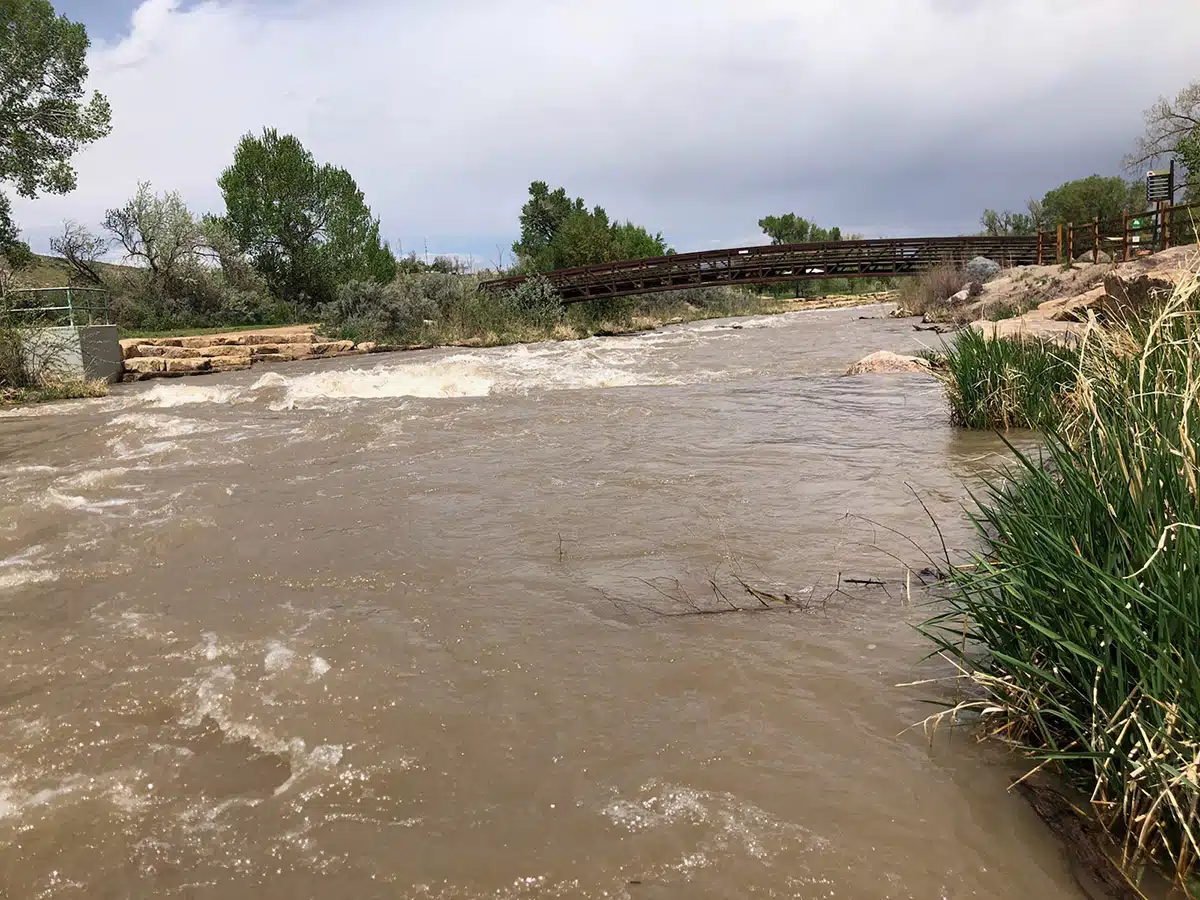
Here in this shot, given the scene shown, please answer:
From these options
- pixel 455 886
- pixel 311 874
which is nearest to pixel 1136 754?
pixel 455 886

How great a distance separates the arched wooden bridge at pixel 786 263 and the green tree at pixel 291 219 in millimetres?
11057

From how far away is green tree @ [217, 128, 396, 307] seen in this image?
4088 cm

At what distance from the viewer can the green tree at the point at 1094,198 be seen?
6347cm

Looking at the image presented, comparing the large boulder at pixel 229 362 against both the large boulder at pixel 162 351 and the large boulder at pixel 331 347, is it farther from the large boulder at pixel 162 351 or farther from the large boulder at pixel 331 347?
the large boulder at pixel 331 347

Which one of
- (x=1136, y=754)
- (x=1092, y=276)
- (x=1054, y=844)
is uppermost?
(x=1092, y=276)

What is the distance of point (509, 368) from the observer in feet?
63.5

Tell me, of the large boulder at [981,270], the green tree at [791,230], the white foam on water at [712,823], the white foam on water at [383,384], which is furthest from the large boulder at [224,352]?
the green tree at [791,230]

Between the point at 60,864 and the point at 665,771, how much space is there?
1.95 m

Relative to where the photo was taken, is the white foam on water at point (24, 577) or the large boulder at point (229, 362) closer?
the white foam on water at point (24, 577)

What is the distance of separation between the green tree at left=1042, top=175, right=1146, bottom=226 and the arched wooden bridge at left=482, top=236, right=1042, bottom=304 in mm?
29007

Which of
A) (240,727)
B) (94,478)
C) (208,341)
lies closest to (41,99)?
(208,341)

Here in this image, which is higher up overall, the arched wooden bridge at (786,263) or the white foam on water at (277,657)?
the arched wooden bridge at (786,263)

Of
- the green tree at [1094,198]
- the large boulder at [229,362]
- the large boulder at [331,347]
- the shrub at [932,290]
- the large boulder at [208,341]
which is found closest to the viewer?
the large boulder at [229,362]

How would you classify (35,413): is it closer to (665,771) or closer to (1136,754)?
(665,771)
